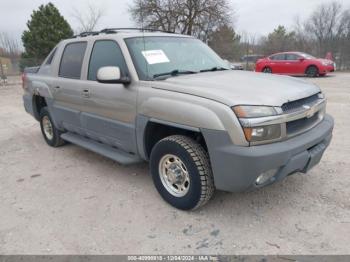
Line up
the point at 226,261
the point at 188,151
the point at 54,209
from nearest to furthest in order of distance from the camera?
the point at 226,261
the point at 188,151
the point at 54,209

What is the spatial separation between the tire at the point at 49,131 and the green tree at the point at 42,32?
24.6 metres

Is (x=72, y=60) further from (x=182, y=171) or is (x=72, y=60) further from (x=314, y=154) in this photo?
→ (x=314, y=154)

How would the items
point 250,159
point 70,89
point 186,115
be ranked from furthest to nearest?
point 70,89
point 186,115
point 250,159

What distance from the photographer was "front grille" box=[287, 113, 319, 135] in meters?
2.87

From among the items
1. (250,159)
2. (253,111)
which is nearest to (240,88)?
(253,111)

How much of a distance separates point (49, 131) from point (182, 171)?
3.46 metres

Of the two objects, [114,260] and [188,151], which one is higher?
[188,151]

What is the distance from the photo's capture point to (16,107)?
1049 cm

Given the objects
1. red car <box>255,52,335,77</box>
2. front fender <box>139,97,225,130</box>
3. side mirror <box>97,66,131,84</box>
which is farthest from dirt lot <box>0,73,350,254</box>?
red car <box>255,52,335,77</box>

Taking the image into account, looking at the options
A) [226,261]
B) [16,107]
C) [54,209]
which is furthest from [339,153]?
[16,107]

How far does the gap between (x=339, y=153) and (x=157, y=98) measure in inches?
122

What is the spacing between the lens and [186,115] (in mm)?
2900

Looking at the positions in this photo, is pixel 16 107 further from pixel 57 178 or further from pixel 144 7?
pixel 144 7

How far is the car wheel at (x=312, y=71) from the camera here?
1695 cm
